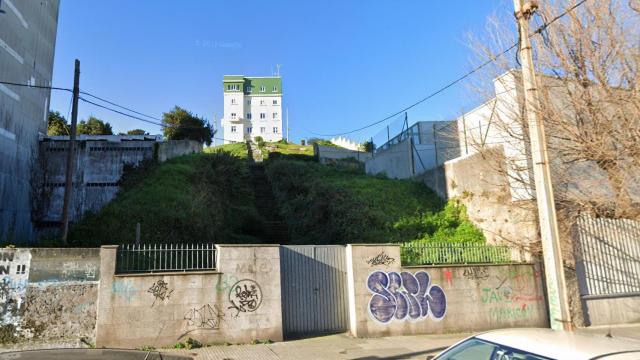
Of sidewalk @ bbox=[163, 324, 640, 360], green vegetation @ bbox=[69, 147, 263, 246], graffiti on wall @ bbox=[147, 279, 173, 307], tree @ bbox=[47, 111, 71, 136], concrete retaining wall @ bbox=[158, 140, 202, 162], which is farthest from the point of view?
tree @ bbox=[47, 111, 71, 136]

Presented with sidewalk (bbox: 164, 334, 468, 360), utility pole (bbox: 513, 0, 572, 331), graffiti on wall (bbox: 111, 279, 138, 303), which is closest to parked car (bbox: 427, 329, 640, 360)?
utility pole (bbox: 513, 0, 572, 331)

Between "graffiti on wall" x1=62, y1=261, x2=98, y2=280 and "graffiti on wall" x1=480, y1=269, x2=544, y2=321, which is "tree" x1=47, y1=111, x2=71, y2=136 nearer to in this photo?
"graffiti on wall" x1=62, y1=261, x2=98, y2=280

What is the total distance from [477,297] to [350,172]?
1600 centimetres

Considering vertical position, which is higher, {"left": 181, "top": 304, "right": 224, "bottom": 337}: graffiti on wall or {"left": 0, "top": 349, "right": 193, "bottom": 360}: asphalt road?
{"left": 0, "top": 349, "right": 193, "bottom": 360}: asphalt road

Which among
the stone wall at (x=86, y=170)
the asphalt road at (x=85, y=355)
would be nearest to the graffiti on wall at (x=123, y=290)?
the asphalt road at (x=85, y=355)

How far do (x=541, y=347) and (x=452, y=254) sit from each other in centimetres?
972

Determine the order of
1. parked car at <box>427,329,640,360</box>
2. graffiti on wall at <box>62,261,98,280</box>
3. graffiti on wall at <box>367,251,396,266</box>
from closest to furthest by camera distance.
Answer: parked car at <box>427,329,640,360</box>
graffiti on wall at <box>62,261,98,280</box>
graffiti on wall at <box>367,251,396,266</box>

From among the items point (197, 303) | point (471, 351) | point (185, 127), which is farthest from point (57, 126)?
point (471, 351)

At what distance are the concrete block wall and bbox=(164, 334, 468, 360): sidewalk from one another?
44 centimetres

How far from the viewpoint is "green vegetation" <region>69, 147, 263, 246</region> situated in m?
16.5

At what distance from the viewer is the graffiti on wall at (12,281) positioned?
352 inches

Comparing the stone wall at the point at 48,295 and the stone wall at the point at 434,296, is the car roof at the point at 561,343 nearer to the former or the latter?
the stone wall at the point at 434,296

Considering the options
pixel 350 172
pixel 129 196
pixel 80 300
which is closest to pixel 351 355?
pixel 80 300

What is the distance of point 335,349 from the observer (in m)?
9.79
